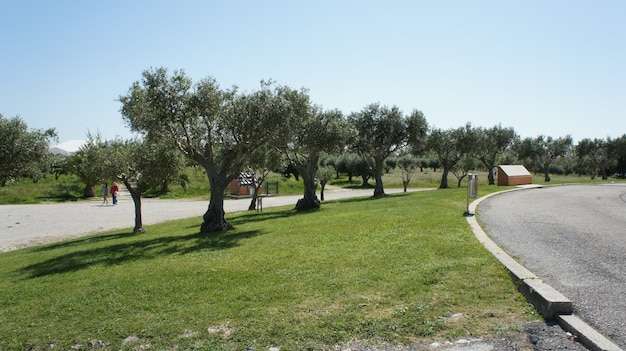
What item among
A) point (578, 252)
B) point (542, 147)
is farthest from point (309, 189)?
point (542, 147)

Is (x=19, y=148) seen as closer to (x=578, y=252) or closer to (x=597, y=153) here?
(x=578, y=252)

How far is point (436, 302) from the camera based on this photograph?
6219mm

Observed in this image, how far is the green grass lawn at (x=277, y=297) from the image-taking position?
5699 mm

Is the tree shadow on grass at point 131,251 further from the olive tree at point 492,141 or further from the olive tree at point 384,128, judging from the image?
the olive tree at point 492,141

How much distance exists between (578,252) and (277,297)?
647cm

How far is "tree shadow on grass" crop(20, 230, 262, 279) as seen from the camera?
11.9 metres

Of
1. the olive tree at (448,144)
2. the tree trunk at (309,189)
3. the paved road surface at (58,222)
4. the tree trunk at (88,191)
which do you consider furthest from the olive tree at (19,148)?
the olive tree at (448,144)

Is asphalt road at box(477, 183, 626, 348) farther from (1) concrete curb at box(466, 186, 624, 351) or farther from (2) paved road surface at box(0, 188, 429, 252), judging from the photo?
(2) paved road surface at box(0, 188, 429, 252)

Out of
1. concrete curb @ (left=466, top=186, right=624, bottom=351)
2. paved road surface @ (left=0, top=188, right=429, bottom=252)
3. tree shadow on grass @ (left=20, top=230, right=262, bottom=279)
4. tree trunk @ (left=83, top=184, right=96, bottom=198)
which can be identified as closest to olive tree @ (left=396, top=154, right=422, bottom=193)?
paved road surface @ (left=0, top=188, right=429, bottom=252)

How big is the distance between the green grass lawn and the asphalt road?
0.80 meters

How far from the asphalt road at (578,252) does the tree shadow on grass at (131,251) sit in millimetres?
8126

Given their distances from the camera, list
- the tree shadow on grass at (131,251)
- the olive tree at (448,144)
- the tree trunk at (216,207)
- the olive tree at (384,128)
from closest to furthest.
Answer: the tree shadow on grass at (131,251) < the tree trunk at (216,207) < the olive tree at (384,128) < the olive tree at (448,144)

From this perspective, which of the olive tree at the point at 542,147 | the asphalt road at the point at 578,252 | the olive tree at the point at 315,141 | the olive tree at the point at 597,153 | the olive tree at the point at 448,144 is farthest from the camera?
the olive tree at the point at 597,153

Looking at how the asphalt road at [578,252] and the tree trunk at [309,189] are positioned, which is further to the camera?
the tree trunk at [309,189]
